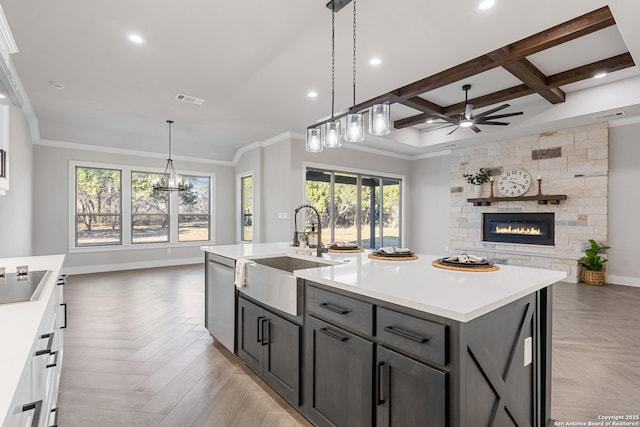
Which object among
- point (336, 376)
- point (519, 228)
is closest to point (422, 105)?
point (519, 228)

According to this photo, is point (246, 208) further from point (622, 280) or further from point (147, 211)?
point (622, 280)

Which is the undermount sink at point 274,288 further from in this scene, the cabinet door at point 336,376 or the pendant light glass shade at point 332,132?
the pendant light glass shade at point 332,132

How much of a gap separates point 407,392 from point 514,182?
244 inches

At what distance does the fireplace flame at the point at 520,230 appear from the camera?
6.17 m

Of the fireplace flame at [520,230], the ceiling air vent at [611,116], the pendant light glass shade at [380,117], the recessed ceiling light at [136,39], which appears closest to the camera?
the pendant light glass shade at [380,117]

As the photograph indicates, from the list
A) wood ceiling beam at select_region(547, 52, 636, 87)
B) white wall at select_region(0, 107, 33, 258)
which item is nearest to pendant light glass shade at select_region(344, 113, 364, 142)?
wood ceiling beam at select_region(547, 52, 636, 87)

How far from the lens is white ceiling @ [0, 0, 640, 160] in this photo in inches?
102

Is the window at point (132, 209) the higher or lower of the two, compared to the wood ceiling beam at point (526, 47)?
lower

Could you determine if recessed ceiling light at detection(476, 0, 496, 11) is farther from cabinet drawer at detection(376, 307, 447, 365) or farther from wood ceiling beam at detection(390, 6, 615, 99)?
cabinet drawer at detection(376, 307, 447, 365)

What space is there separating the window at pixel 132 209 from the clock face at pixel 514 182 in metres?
6.53

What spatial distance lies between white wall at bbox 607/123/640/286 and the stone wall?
0.16 metres

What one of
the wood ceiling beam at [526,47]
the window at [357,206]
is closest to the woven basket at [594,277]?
the window at [357,206]

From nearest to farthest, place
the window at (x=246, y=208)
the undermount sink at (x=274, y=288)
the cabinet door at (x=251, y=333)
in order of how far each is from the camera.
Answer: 1. the undermount sink at (x=274, y=288)
2. the cabinet door at (x=251, y=333)
3. the window at (x=246, y=208)

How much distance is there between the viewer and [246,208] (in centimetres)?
785
